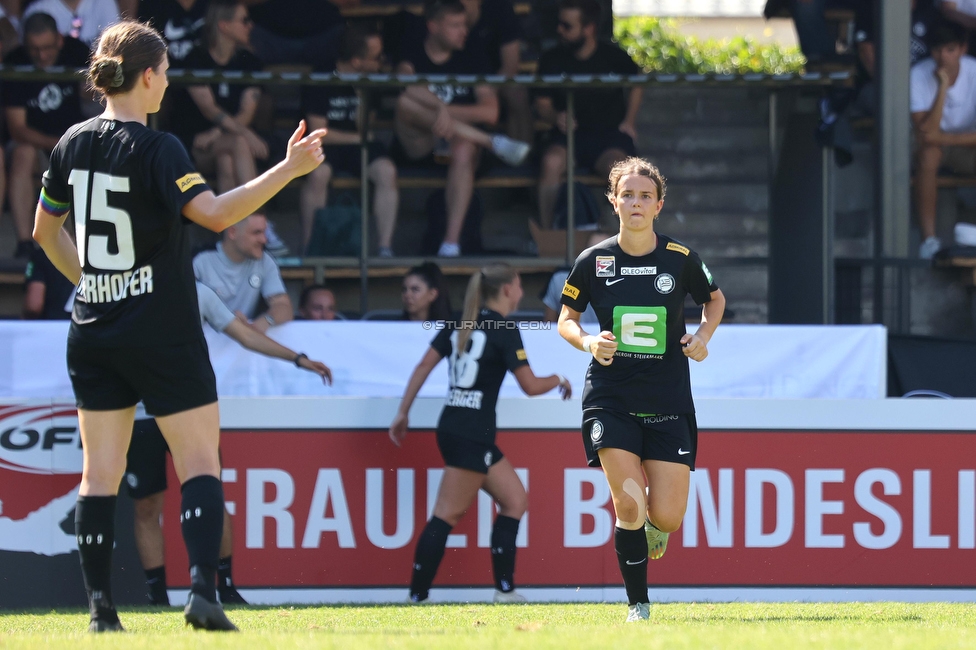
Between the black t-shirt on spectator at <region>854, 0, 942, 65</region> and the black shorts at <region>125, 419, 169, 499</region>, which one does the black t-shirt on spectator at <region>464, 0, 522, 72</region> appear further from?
the black shorts at <region>125, 419, 169, 499</region>

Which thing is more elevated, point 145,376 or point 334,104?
point 334,104

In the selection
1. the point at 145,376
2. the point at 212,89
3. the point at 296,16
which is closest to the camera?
the point at 145,376

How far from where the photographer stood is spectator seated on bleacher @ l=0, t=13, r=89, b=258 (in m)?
9.36

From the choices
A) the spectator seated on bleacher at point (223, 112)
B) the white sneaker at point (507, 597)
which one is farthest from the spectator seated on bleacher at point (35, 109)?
the white sneaker at point (507, 597)

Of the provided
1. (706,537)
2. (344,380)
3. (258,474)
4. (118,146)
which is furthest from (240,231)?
(118,146)

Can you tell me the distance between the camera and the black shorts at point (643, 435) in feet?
15.6

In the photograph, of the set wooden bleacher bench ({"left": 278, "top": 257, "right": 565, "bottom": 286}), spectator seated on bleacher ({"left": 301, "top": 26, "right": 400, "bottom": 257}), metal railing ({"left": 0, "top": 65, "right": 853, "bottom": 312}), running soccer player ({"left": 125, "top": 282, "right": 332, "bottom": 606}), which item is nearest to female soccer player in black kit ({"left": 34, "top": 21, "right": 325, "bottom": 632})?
running soccer player ({"left": 125, "top": 282, "right": 332, "bottom": 606})

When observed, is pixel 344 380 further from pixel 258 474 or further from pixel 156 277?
pixel 156 277

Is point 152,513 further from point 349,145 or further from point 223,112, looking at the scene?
point 349,145

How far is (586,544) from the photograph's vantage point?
6.72 m

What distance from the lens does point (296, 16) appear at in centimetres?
1070

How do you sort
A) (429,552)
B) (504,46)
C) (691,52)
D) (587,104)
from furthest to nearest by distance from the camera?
(691,52) < (504,46) < (587,104) < (429,552)

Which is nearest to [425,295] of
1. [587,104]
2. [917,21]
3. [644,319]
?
[587,104]

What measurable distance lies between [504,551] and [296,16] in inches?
241
